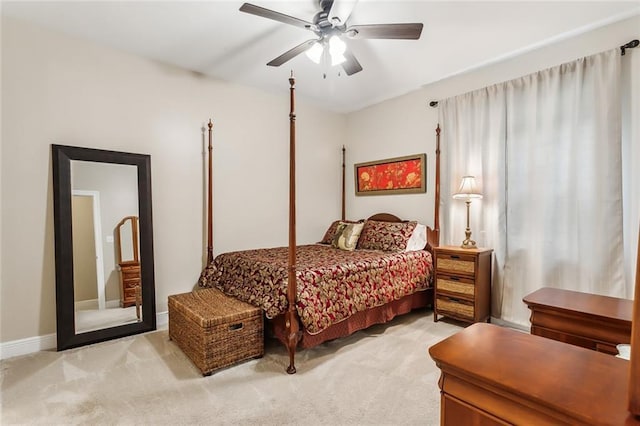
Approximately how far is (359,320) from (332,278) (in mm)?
552

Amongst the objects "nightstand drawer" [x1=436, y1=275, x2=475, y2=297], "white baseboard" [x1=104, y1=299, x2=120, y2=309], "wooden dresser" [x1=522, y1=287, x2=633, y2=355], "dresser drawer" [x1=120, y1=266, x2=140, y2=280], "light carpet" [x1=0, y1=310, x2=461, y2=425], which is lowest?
"light carpet" [x1=0, y1=310, x2=461, y2=425]

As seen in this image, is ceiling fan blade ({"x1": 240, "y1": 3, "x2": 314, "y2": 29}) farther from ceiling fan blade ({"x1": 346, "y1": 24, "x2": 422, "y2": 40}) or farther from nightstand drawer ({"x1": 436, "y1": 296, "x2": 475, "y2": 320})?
nightstand drawer ({"x1": 436, "y1": 296, "x2": 475, "y2": 320})

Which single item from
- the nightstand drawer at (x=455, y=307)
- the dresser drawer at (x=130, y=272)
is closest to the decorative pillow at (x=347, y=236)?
the nightstand drawer at (x=455, y=307)

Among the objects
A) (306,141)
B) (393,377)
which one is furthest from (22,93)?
(393,377)

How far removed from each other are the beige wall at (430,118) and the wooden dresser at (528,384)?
2275 mm

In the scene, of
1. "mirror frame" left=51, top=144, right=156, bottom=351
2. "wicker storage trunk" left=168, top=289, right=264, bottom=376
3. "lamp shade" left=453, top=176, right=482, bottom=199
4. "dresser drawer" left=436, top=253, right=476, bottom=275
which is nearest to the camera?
"wicker storage trunk" left=168, top=289, right=264, bottom=376

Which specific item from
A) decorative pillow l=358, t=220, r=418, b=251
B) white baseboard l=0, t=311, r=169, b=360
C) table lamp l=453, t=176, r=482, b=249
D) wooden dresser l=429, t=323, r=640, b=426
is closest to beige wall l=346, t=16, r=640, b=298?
table lamp l=453, t=176, r=482, b=249

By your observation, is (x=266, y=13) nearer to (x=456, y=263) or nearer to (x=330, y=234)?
(x=456, y=263)

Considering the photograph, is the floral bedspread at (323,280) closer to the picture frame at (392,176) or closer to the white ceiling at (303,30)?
the picture frame at (392,176)

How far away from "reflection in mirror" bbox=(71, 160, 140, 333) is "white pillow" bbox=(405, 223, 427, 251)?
9.41 feet

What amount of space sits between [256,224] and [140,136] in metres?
1.59

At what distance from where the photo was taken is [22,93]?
253 cm

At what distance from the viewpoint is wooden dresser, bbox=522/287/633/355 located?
1291 mm

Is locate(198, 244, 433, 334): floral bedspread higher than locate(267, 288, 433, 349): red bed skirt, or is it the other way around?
locate(198, 244, 433, 334): floral bedspread
